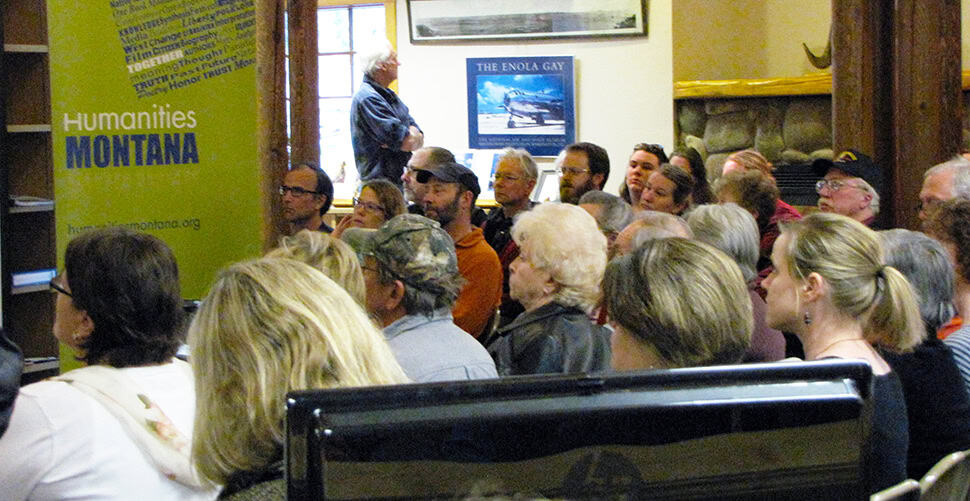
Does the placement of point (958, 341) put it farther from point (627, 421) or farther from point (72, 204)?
point (72, 204)

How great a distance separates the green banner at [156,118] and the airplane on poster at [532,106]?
440cm

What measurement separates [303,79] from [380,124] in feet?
4.90

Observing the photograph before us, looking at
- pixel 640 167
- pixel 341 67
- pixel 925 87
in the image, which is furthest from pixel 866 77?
pixel 341 67

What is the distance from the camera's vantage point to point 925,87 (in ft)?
14.9

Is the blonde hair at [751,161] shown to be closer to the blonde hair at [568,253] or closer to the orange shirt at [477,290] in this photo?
the orange shirt at [477,290]

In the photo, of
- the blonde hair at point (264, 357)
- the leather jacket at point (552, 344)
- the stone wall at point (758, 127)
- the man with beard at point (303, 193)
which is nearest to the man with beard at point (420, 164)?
the man with beard at point (303, 193)

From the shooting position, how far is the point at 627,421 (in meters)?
0.80

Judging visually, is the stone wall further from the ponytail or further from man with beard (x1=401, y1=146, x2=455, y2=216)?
the ponytail

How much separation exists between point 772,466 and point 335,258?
172 centimetres

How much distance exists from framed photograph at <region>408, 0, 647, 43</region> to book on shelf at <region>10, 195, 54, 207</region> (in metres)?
4.64

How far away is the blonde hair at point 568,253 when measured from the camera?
283cm

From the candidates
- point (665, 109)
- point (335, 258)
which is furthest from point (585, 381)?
point (665, 109)

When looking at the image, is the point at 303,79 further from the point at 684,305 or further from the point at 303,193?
the point at 684,305

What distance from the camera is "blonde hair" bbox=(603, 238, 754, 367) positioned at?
1.85 meters
